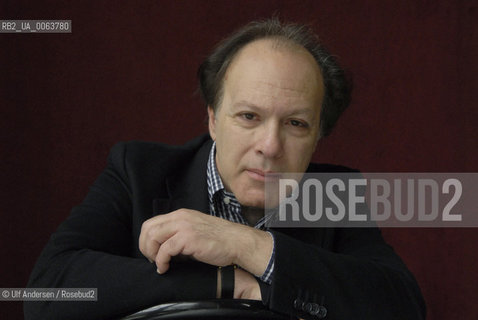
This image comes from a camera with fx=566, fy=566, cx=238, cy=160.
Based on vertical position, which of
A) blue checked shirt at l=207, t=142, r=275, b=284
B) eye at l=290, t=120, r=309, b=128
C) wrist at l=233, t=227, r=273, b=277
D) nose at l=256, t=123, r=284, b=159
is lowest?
wrist at l=233, t=227, r=273, b=277

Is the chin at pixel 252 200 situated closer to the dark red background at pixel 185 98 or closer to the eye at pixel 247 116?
the eye at pixel 247 116

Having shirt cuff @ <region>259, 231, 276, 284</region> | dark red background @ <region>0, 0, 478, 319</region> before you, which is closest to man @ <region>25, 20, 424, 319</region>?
shirt cuff @ <region>259, 231, 276, 284</region>

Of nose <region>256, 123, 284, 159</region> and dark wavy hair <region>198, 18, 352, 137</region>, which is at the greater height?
dark wavy hair <region>198, 18, 352, 137</region>

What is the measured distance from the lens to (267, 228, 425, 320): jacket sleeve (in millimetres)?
1179

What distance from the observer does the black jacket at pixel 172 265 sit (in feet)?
3.85

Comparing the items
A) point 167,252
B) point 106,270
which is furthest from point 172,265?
point 106,270

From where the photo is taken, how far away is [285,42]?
5.21ft

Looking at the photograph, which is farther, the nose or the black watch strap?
the nose

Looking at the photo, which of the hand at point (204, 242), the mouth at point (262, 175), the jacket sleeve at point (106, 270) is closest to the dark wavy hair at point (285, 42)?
the mouth at point (262, 175)

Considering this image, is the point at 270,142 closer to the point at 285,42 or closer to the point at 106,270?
the point at 285,42

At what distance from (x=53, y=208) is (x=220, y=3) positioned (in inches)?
45.2

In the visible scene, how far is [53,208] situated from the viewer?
7.88 ft

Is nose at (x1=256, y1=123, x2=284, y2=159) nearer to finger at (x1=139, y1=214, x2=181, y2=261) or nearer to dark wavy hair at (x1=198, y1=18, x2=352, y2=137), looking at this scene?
dark wavy hair at (x1=198, y1=18, x2=352, y2=137)

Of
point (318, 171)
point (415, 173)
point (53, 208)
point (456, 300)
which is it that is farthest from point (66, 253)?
point (456, 300)
